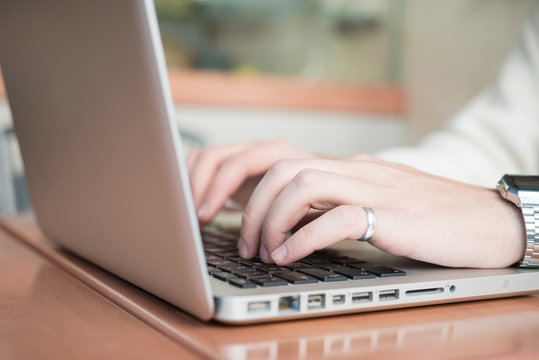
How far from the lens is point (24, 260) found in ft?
2.06

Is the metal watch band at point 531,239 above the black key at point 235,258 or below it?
below

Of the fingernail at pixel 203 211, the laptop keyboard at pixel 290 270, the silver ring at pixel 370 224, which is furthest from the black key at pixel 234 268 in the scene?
the fingernail at pixel 203 211

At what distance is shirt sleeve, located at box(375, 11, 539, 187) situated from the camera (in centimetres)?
102

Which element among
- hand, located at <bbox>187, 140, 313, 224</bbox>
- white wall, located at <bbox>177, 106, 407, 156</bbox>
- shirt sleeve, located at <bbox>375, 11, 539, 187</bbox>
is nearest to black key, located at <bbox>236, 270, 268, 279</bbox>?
hand, located at <bbox>187, 140, 313, 224</bbox>

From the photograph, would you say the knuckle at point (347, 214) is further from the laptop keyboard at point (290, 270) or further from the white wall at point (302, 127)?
the white wall at point (302, 127)

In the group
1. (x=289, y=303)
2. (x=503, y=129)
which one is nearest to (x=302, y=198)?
(x=289, y=303)

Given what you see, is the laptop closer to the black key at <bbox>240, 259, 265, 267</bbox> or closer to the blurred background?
the black key at <bbox>240, 259, 265, 267</bbox>

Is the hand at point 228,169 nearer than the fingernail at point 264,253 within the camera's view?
No

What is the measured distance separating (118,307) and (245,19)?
2.18 m

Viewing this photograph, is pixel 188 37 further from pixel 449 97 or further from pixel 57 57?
pixel 57 57

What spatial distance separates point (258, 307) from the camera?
0.39 metres

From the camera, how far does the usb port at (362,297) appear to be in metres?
0.43

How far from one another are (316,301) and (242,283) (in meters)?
0.05

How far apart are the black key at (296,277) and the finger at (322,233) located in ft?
0.10
